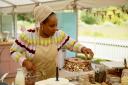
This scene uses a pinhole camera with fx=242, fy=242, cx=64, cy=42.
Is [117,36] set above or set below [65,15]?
below

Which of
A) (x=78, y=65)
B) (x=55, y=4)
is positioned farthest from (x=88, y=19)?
(x=78, y=65)

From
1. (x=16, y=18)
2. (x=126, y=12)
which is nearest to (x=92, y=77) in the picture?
(x=126, y=12)

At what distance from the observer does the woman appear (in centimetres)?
221

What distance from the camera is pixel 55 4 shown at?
658 centimetres

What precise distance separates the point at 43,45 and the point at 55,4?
14.2 ft

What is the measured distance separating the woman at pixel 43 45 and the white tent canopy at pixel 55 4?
287cm

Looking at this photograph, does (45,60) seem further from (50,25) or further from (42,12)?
(42,12)

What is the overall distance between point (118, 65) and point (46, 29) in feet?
2.71

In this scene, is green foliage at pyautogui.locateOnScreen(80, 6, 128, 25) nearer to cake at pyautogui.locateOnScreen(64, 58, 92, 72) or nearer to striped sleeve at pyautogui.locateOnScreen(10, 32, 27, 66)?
cake at pyautogui.locateOnScreen(64, 58, 92, 72)

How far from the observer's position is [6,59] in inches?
255

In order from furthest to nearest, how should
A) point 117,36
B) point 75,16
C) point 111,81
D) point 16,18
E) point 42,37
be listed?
1. point 16,18
2. point 75,16
3. point 117,36
4. point 42,37
5. point 111,81

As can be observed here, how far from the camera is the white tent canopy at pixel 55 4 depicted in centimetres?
538

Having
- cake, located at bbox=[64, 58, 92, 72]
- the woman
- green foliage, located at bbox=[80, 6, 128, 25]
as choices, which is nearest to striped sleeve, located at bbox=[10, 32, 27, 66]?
the woman

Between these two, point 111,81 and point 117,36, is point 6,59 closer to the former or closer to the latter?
point 117,36
